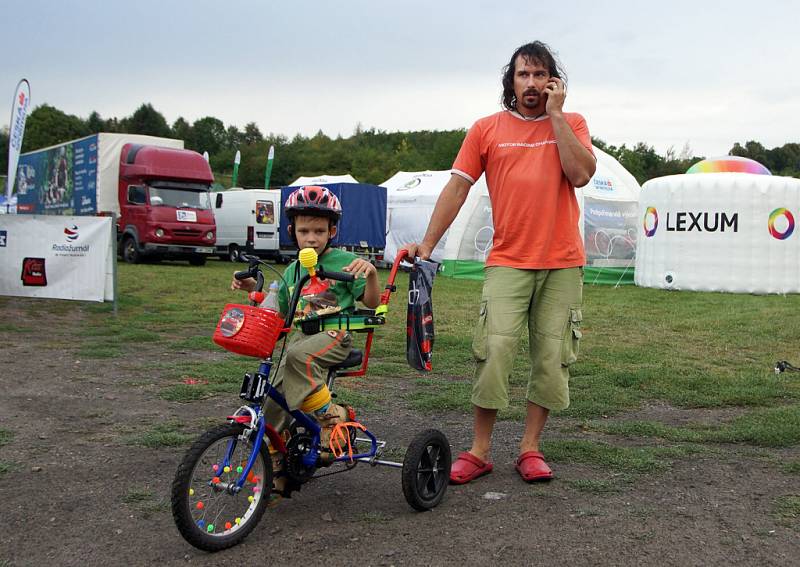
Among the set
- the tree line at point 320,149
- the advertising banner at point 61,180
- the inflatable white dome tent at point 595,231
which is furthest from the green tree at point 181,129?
the inflatable white dome tent at point 595,231

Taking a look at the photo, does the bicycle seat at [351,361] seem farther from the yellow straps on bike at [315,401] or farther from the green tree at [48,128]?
the green tree at [48,128]

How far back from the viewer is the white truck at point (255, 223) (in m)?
29.3

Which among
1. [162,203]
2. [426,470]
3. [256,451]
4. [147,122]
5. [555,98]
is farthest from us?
[147,122]

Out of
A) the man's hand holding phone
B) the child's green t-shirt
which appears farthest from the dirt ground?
the man's hand holding phone

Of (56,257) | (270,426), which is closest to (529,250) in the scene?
(270,426)

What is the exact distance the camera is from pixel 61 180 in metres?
26.4

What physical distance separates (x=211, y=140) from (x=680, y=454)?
10204 centimetres

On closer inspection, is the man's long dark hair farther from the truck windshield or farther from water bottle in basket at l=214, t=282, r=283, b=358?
the truck windshield

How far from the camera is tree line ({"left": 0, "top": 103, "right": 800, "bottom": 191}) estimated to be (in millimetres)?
61938

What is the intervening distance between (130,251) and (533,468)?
22.3m

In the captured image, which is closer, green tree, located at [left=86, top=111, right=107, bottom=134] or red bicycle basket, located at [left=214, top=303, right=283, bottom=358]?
red bicycle basket, located at [left=214, top=303, right=283, bottom=358]

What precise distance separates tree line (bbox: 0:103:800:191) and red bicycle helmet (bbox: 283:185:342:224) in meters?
53.9

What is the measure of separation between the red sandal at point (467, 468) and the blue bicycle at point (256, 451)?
317mm

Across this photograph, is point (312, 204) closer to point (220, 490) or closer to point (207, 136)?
point (220, 490)
